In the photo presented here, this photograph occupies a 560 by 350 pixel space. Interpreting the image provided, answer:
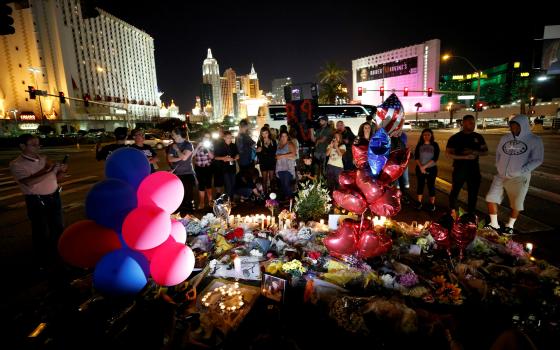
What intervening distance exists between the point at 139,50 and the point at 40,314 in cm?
11530

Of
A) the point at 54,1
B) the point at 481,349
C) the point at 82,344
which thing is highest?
the point at 54,1

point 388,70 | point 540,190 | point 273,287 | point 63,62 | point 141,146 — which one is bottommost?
point 540,190

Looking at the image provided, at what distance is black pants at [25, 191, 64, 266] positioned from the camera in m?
4.33

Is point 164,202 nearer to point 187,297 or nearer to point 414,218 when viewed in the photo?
point 187,297

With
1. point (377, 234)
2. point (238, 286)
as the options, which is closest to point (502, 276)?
point (377, 234)

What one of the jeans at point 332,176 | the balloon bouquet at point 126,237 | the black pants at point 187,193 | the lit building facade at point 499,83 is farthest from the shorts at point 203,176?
the lit building facade at point 499,83

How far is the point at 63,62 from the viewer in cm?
5550

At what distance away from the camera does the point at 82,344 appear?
267 cm

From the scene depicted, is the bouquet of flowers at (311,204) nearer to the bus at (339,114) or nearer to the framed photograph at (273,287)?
the framed photograph at (273,287)

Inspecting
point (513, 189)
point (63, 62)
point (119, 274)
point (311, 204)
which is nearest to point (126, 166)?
point (119, 274)

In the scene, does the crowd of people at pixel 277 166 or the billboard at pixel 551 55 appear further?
the billboard at pixel 551 55

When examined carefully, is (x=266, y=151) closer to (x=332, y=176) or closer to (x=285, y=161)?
(x=285, y=161)

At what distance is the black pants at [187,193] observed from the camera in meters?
6.47

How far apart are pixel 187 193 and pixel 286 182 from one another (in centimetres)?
236
